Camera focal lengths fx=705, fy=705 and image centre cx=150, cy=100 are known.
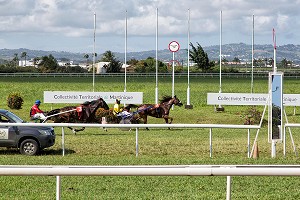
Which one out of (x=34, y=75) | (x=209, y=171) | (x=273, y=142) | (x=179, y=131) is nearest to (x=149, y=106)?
(x=179, y=131)

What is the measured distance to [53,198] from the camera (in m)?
9.22

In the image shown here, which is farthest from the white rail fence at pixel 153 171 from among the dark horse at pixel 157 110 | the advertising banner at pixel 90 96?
the advertising banner at pixel 90 96

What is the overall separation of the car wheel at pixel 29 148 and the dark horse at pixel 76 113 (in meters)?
7.18

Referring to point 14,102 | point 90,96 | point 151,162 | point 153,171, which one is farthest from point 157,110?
point 153,171

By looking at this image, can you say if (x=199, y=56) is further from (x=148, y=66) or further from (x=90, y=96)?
(x=148, y=66)

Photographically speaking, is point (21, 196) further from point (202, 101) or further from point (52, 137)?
point (202, 101)

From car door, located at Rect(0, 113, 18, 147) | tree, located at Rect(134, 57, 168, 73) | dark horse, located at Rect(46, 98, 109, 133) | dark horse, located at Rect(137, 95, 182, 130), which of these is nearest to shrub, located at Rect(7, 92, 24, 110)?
dark horse, located at Rect(46, 98, 109, 133)

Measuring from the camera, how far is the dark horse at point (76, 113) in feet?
81.8

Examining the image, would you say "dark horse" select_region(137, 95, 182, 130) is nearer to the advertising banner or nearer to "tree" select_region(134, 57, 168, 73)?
the advertising banner

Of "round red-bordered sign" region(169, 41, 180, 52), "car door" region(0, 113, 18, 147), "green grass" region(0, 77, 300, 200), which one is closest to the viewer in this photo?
"green grass" region(0, 77, 300, 200)

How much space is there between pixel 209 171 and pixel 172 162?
26.1 ft

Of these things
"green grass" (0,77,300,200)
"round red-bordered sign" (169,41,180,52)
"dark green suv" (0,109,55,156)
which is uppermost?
"round red-bordered sign" (169,41,180,52)

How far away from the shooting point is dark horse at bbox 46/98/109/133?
81.8ft

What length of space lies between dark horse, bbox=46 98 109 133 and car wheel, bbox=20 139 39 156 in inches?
283
